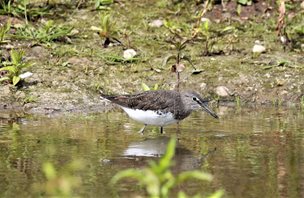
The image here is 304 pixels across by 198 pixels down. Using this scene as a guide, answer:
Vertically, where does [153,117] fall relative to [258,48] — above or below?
below

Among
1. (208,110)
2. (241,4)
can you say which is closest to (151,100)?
(208,110)

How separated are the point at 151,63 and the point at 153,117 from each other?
3.20m

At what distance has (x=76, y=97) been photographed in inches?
464

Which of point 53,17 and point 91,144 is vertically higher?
point 53,17

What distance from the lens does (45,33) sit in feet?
42.9

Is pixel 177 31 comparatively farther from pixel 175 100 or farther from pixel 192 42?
pixel 175 100

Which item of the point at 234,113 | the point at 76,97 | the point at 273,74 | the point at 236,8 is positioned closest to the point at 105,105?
the point at 76,97

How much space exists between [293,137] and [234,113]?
1.83 metres

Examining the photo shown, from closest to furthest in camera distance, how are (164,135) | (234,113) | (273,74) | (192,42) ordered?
(164,135)
(234,113)
(273,74)
(192,42)

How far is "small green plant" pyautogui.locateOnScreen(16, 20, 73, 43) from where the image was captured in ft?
42.6

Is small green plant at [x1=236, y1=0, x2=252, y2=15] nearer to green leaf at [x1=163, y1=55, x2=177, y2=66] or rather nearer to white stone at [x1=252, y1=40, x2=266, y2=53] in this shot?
white stone at [x1=252, y1=40, x2=266, y2=53]

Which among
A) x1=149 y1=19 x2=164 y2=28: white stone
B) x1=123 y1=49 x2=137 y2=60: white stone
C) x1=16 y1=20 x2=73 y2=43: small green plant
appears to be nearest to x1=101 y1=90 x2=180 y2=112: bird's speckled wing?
x1=123 y1=49 x2=137 y2=60: white stone

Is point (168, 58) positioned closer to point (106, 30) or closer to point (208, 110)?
point (106, 30)

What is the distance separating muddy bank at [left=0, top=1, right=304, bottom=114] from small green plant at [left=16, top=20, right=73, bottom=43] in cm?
10
